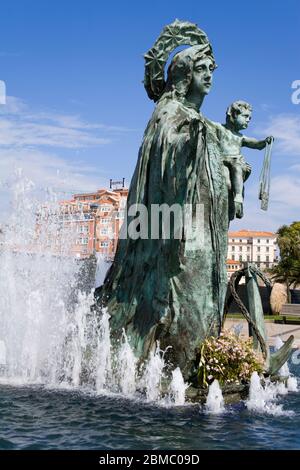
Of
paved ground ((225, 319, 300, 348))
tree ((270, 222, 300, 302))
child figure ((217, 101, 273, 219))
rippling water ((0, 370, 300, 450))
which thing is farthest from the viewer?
tree ((270, 222, 300, 302))

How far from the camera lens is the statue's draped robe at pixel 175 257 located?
809 centimetres

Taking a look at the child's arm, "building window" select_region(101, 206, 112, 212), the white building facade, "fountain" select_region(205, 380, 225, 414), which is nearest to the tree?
"building window" select_region(101, 206, 112, 212)

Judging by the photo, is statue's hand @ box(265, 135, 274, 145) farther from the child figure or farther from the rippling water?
the rippling water

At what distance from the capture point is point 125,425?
22.3 ft

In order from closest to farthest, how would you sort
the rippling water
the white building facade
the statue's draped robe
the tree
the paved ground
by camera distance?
the rippling water < the statue's draped robe < the paved ground < the tree < the white building facade

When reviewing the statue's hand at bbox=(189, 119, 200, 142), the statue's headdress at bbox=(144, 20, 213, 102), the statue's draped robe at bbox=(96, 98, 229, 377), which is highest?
the statue's headdress at bbox=(144, 20, 213, 102)

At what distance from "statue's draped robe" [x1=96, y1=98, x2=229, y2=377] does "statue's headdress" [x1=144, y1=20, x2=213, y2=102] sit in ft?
2.31

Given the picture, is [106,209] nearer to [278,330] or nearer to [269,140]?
[278,330]

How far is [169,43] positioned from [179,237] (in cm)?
293

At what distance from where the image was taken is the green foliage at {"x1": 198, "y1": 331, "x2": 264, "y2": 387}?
7945 mm

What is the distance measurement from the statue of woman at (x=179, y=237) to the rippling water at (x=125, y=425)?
923mm

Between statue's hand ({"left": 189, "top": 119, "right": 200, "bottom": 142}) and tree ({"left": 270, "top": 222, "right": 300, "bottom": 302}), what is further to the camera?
tree ({"left": 270, "top": 222, "right": 300, "bottom": 302})

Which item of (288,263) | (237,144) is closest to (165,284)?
(237,144)

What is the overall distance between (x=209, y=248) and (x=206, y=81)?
7.44 ft
